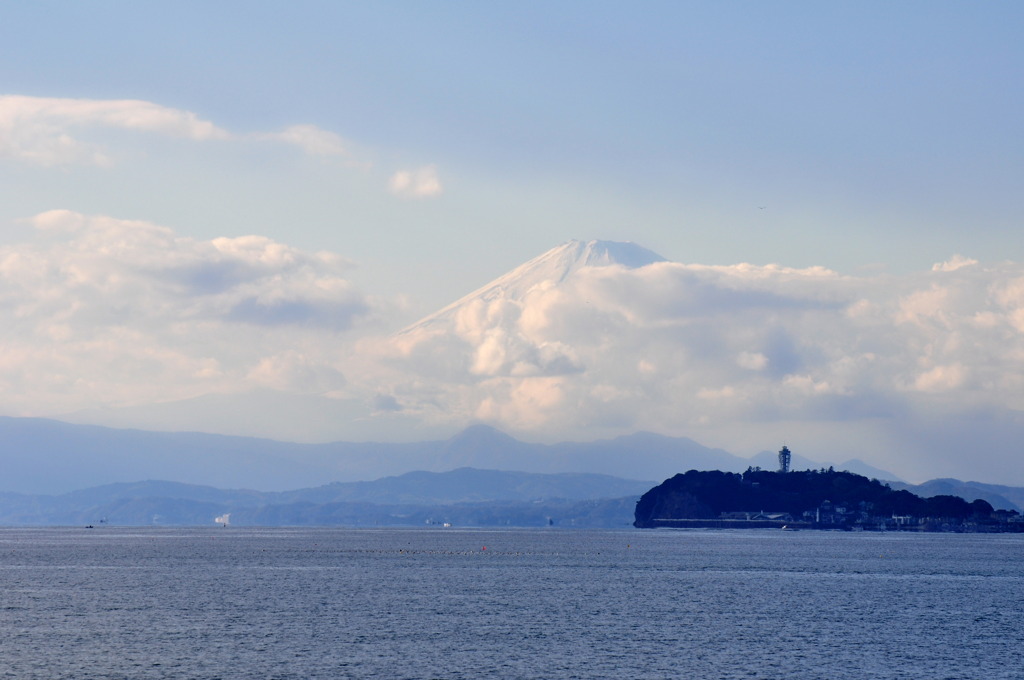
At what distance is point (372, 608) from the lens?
135000 millimetres

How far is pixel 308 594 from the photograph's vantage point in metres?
152

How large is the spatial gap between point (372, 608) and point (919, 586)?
87.9 metres

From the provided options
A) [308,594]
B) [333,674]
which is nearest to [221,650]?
[333,674]

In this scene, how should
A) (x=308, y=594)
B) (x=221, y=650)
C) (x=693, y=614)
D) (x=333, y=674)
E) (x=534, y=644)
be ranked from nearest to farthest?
1. (x=333, y=674)
2. (x=221, y=650)
3. (x=534, y=644)
4. (x=693, y=614)
5. (x=308, y=594)

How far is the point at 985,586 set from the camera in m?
182

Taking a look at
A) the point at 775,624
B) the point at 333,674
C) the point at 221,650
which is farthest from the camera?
the point at 775,624

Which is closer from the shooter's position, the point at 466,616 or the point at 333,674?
the point at 333,674

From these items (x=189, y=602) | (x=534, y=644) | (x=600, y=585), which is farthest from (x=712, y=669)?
(x=600, y=585)

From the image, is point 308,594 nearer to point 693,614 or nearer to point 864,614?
point 693,614

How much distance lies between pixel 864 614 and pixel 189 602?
77022mm

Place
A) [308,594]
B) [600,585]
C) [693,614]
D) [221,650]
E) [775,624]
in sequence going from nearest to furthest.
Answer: [221,650]
[775,624]
[693,614]
[308,594]
[600,585]

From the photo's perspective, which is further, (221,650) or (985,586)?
(985,586)

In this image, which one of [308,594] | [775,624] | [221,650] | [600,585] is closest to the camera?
[221,650]

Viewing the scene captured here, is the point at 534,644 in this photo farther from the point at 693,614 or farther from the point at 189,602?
the point at 189,602
